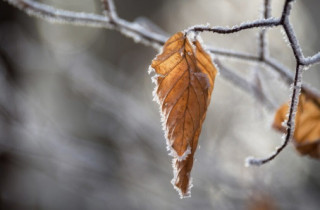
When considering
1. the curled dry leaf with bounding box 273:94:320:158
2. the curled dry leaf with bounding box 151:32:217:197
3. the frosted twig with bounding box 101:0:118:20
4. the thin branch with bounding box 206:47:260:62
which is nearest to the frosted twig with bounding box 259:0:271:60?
the thin branch with bounding box 206:47:260:62

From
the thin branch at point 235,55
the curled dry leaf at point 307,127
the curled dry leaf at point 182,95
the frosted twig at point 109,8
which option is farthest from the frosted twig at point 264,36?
the frosted twig at point 109,8

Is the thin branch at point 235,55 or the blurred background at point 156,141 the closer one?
the thin branch at point 235,55

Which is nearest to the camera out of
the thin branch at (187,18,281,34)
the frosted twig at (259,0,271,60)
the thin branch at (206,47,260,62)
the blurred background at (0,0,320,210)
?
the thin branch at (187,18,281,34)

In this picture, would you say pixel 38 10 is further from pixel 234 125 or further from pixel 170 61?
pixel 234 125

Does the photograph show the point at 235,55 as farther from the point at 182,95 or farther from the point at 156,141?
the point at 156,141

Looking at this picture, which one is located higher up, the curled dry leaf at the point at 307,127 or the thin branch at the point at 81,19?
the thin branch at the point at 81,19

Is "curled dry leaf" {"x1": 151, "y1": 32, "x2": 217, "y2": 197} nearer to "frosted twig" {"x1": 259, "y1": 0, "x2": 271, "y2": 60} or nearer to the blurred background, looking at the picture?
"frosted twig" {"x1": 259, "y1": 0, "x2": 271, "y2": 60}

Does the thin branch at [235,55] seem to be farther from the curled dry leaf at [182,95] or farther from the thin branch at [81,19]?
the curled dry leaf at [182,95]
